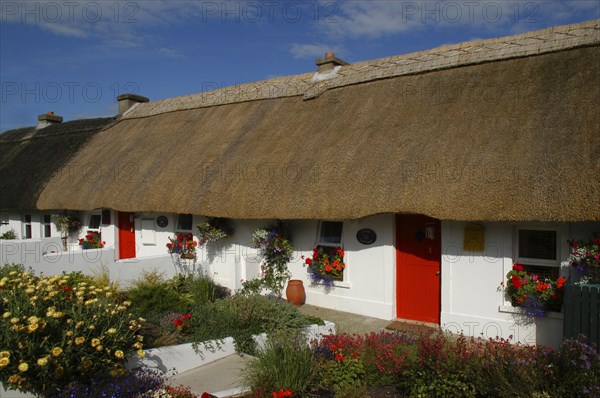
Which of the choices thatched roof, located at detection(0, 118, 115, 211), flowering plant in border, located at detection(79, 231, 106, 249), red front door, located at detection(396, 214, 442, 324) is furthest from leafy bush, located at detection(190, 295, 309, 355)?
thatched roof, located at detection(0, 118, 115, 211)

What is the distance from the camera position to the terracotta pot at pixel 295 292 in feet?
31.7

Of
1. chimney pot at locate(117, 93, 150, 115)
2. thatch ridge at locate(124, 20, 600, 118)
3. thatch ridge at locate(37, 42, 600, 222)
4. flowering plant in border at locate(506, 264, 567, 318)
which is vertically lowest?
flowering plant in border at locate(506, 264, 567, 318)

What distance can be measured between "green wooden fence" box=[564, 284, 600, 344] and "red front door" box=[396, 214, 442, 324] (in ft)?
8.32

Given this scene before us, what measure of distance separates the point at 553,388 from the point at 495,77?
6238 mm

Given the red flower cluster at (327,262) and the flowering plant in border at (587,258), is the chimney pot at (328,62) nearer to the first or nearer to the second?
the red flower cluster at (327,262)

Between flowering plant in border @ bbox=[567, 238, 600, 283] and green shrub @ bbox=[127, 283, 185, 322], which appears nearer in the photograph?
flowering plant in border @ bbox=[567, 238, 600, 283]

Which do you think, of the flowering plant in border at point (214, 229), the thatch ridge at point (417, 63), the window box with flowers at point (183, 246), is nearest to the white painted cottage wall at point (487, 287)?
the thatch ridge at point (417, 63)

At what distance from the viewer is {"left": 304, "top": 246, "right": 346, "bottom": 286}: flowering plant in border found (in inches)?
365

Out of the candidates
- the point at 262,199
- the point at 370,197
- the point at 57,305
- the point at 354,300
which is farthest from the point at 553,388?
the point at 262,199

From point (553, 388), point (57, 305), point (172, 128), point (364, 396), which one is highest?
point (172, 128)

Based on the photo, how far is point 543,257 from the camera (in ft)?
24.0

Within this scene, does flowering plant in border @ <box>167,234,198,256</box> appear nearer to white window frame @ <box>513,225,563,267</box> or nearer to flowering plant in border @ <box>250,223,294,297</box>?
flowering plant in border @ <box>250,223,294,297</box>

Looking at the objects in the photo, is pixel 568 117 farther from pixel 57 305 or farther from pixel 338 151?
pixel 57 305

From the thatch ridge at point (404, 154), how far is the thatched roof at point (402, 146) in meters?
0.03
